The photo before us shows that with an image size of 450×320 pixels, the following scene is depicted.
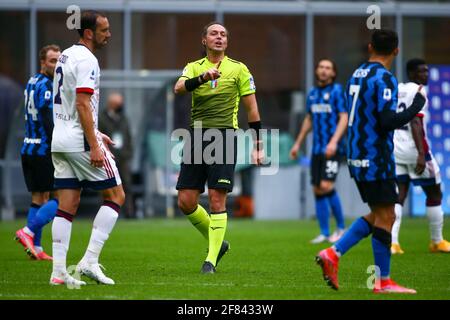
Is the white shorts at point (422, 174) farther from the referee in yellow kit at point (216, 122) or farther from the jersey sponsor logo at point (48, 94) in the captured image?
the jersey sponsor logo at point (48, 94)

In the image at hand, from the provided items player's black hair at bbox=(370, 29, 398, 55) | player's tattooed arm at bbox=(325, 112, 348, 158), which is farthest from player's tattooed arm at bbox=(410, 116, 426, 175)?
player's black hair at bbox=(370, 29, 398, 55)

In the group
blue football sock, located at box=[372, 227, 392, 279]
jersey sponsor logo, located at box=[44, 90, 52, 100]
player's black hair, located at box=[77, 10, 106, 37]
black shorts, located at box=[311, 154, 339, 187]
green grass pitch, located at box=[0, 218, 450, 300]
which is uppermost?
player's black hair, located at box=[77, 10, 106, 37]

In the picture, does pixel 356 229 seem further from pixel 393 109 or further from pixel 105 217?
pixel 105 217

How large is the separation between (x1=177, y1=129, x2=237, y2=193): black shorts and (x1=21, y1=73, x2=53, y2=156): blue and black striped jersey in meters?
2.20

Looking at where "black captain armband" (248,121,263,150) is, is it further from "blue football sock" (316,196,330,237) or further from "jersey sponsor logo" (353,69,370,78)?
"blue football sock" (316,196,330,237)

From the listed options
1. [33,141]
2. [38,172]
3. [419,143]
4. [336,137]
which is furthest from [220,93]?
[336,137]

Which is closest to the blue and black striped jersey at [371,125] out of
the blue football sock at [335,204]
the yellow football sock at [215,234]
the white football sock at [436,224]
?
the yellow football sock at [215,234]

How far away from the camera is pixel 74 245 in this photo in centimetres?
1405

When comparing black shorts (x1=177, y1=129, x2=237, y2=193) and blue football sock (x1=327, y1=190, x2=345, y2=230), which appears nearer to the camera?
black shorts (x1=177, y1=129, x2=237, y2=193)

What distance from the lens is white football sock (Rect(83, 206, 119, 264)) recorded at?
870cm

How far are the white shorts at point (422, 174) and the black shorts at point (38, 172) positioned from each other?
4298 mm
